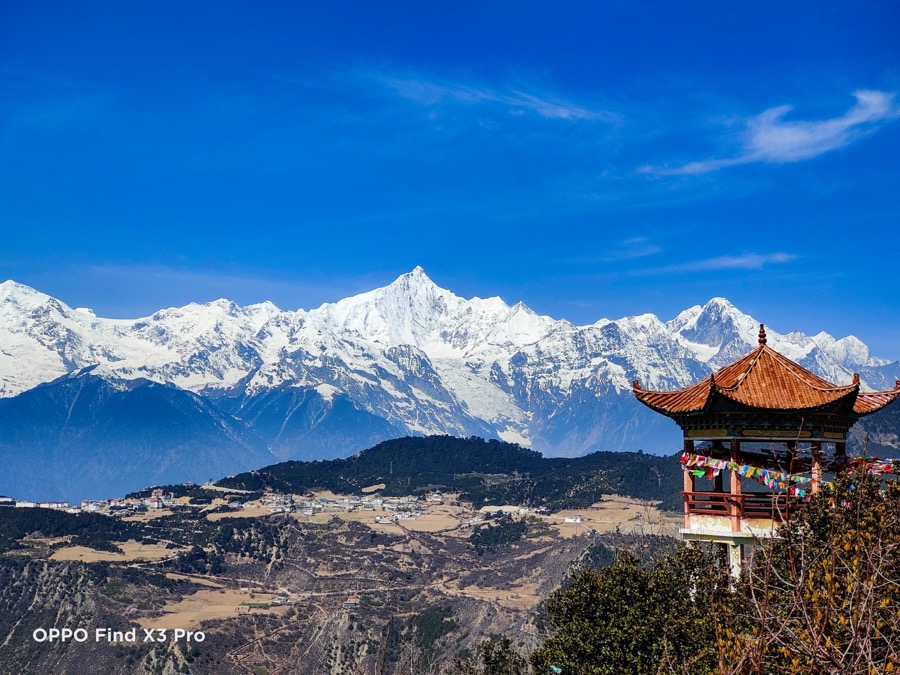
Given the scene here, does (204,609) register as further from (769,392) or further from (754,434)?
(769,392)

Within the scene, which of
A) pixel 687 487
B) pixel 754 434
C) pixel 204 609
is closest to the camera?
pixel 754 434

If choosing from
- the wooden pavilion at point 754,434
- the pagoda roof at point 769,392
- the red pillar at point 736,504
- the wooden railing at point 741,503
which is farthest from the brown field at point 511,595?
the red pillar at point 736,504

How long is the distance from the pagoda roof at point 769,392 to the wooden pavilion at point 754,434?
3cm

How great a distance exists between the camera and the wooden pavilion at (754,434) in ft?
86.6

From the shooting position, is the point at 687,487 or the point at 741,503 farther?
the point at 687,487

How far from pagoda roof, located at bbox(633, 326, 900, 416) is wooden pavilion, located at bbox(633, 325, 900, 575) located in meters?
0.03

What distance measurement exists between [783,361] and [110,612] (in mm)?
160389

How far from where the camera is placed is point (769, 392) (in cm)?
2734

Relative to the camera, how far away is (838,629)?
55.2ft

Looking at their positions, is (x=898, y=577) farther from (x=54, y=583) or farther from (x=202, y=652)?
(x=54, y=583)

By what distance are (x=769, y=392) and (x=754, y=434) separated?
123 cm

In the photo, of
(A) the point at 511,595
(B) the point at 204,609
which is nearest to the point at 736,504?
(B) the point at 204,609

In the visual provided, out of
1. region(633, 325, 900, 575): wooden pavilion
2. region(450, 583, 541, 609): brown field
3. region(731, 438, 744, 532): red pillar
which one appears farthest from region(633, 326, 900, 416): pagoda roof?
region(450, 583, 541, 609): brown field

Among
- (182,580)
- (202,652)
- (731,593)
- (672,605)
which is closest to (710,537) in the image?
(731,593)
